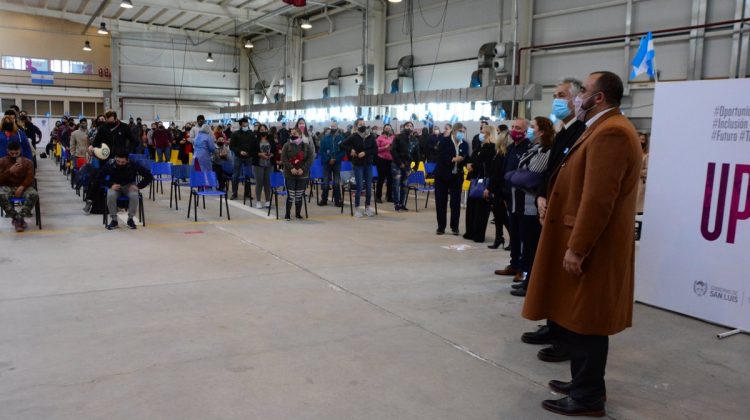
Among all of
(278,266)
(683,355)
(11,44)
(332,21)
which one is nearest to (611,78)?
(683,355)

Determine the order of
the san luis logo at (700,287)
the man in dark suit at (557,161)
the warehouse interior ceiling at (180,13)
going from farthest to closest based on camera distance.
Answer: the warehouse interior ceiling at (180,13) → the san luis logo at (700,287) → the man in dark suit at (557,161)

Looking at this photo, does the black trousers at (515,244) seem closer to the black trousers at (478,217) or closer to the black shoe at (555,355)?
the black trousers at (478,217)

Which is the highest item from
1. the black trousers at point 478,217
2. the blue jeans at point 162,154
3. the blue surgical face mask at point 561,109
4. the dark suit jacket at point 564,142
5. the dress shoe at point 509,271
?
the blue surgical face mask at point 561,109

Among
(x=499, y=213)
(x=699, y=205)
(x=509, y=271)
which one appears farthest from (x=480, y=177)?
(x=699, y=205)

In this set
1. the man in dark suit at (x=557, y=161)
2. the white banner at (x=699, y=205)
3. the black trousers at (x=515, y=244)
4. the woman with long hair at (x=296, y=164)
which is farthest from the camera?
the woman with long hair at (x=296, y=164)

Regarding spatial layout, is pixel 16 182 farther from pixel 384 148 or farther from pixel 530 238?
pixel 530 238

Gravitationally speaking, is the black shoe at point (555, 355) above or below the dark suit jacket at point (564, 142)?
below

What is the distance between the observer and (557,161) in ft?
10.9

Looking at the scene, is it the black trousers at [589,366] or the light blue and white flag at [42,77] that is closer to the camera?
the black trousers at [589,366]

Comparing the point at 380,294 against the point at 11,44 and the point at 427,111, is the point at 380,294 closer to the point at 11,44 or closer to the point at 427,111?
the point at 427,111

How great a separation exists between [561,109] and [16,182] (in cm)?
698

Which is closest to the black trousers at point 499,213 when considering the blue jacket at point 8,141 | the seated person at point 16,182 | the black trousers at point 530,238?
the black trousers at point 530,238

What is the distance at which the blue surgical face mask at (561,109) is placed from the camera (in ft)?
13.1

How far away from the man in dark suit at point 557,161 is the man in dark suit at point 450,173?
12.0 ft
